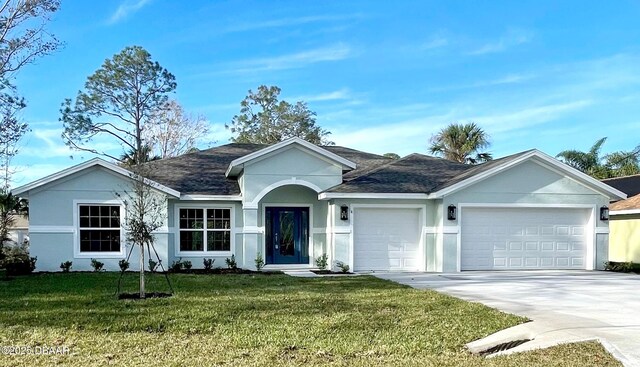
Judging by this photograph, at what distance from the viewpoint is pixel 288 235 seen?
685 inches

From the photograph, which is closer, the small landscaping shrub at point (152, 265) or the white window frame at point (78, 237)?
the small landscaping shrub at point (152, 265)

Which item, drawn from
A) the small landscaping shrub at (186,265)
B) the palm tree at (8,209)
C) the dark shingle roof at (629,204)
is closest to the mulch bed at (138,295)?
the small landscaping shrub at (186,265)

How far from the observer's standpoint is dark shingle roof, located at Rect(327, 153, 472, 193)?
52.1 feet

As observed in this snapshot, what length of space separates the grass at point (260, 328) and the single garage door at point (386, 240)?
4829mm

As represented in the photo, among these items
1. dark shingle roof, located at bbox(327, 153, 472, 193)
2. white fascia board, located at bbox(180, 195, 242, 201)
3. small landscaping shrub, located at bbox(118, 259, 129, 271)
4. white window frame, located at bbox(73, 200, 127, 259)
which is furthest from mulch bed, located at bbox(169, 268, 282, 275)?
dark shingle roof, located at bbox(327, 153, 472, 193)

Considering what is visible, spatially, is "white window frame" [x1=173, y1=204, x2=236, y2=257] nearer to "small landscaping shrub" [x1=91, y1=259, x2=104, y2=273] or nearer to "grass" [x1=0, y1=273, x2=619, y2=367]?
"small landscaping shrub" [x1=91, y1=259, x2=104, y2=273]

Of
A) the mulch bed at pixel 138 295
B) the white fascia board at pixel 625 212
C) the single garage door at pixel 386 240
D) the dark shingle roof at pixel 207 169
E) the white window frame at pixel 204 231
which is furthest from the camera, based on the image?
the white fascia board at pixel 625 212

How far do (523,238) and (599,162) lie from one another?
18638 mm

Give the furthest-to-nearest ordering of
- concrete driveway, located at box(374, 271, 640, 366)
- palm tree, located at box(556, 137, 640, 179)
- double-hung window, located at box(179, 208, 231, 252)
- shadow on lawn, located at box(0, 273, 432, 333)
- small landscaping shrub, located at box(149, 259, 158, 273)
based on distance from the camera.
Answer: palm tree, located at box(556, 137, 640, 179)
double-hung window, located at box(179, 208, 231, 252)
small landscaping shrub, located at box(149, 259, 158, 273)
shadow on lawn, located at box(0, 273, 432, 333)
concrete driveway, located at box(374, 271, 640, 366)

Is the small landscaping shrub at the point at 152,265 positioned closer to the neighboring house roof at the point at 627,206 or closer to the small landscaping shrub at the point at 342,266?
the small landscaping shrub at the point at 342,266

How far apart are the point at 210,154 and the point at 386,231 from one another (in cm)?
894

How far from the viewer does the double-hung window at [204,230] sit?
54.6 ft

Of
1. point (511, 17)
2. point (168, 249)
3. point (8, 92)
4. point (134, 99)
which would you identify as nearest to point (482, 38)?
point (511, 17)

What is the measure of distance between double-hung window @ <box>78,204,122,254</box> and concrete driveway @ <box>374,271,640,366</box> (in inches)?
336
